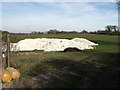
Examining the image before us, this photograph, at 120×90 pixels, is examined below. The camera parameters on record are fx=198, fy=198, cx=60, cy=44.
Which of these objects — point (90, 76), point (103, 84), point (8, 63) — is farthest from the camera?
point (8, 63)

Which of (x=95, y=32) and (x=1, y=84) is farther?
(x=95, y=32)

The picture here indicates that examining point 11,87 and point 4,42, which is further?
point 4,42

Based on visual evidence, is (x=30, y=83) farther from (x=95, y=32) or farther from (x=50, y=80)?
(x=95, y=32)

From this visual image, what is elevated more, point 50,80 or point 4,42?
point 4,42

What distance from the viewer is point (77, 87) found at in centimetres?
586

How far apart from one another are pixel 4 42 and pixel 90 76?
3808mm

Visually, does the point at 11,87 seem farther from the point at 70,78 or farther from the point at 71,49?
the point at 71,49

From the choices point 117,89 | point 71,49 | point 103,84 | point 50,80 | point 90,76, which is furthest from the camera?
point 71,49

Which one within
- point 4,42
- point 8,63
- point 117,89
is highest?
point 4,42

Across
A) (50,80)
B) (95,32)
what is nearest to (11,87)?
(50,80)

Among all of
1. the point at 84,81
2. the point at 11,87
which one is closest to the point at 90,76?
the point at 84,81

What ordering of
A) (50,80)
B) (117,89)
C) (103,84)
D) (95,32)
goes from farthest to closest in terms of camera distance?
(95,32) → (50,80) → (103,84) → (117,89)

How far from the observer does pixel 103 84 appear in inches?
247

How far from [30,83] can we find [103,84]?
232cm
